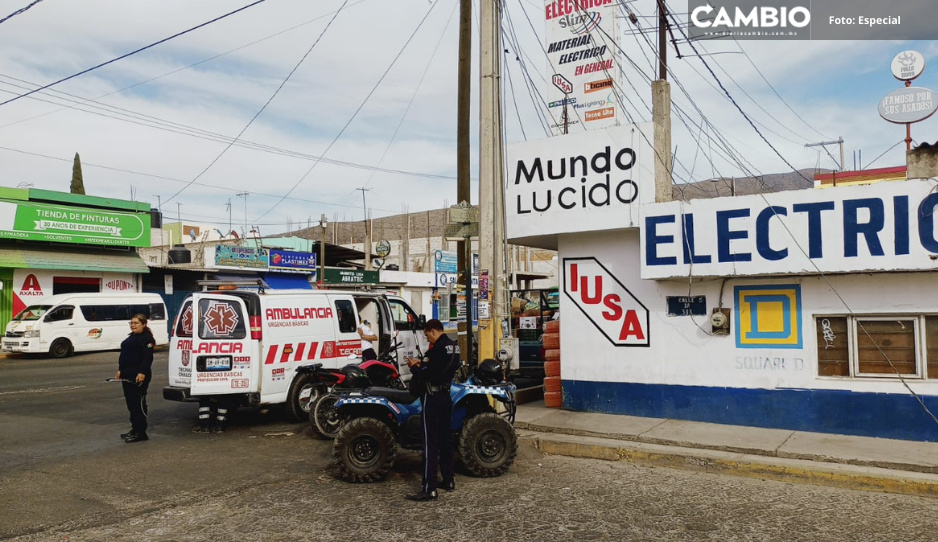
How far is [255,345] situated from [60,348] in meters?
17.0

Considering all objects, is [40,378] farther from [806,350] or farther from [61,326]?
[806,350]

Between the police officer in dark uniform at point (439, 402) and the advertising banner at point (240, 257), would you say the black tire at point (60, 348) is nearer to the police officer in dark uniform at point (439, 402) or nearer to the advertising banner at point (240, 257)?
the advertising banner at point (240, 257)

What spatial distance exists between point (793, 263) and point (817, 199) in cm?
84

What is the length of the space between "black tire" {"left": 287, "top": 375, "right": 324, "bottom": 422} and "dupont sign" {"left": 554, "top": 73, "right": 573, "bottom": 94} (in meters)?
15.3

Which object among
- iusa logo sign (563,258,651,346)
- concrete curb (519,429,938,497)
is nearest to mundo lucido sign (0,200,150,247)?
iusa logo sign (563,258,651,346)

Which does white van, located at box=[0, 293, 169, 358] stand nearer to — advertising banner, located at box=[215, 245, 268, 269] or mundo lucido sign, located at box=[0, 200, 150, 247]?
mundo lucido sign, located at box=[0, 200, 150, 247]

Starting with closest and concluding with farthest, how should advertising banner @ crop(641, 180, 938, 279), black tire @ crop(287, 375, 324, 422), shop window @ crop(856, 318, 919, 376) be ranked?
advertising banner @ crop(641, 180, 938, 279)
shop window @ crop(856, 318, 919, 376)
black tire @ crop(287, 375, 324, 422)

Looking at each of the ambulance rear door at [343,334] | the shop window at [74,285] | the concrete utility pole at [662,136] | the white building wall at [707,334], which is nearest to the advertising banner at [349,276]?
the shop window at [74,285]

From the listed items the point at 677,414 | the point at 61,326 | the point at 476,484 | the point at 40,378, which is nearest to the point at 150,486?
the point at 476,484

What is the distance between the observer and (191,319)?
33.3ft

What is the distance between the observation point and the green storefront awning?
26.8 m

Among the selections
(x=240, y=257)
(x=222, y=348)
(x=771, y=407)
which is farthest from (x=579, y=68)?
(x=240, y=257)

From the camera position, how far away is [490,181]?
9977 mm

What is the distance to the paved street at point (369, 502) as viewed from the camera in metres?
5.71
